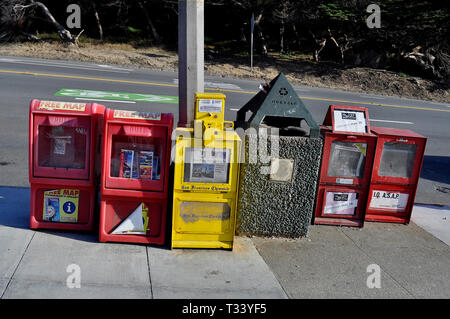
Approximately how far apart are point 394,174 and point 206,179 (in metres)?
2.90

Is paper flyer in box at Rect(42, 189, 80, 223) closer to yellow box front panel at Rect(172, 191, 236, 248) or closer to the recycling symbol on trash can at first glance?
yellow box front panel at Rect(172, 191, 236, 248)

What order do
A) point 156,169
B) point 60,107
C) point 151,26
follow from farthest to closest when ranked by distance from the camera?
point 151,26
point 156,169
point 60,107

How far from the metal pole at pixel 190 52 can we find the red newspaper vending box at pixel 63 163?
996 mm

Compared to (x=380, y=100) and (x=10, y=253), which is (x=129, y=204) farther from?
(x=380, y=100)

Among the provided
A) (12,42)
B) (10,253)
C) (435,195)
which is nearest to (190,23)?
(10,253)

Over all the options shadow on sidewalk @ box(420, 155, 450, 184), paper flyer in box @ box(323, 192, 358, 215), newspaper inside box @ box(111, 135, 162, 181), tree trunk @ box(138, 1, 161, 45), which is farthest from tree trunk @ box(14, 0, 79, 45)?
paper flyer in box @ box(323, 192, 358, 215)

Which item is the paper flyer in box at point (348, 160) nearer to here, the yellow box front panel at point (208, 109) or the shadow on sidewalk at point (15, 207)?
the yellow box front panel at point (208, 109)

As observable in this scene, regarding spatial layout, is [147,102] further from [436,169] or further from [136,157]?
[136,157]

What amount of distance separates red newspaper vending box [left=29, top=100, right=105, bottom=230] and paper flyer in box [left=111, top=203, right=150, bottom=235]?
1.41 feet

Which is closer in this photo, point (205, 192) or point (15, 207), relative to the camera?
point (205, 192)

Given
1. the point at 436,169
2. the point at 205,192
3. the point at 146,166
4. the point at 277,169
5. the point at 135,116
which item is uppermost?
the point at 135,116

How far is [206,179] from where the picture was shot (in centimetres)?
494

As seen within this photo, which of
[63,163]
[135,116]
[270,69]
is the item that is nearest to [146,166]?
[135,116]

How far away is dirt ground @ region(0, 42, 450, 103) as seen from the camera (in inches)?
838
